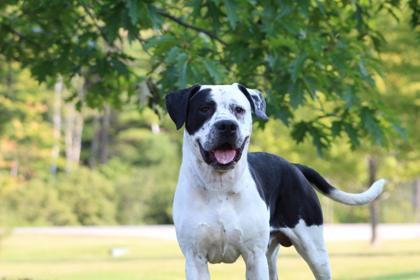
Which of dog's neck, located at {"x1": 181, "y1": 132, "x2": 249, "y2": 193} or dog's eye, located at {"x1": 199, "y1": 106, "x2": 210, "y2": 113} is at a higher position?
dog's eye, located at {"x1": 199, "y1": 106, "x2": 210, "y2": 113}

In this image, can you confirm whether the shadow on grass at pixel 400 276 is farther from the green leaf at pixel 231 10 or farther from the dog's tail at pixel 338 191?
the green leaf at pixel 231 10

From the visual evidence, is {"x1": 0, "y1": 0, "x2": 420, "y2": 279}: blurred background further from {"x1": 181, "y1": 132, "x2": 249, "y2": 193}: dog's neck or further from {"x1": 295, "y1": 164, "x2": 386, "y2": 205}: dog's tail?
{"x1": 181, "y1": 132, "x2": 249, "y2": 193}: dog's neck

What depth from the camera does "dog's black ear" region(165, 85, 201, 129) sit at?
5.30m

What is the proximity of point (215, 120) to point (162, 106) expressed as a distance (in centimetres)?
427

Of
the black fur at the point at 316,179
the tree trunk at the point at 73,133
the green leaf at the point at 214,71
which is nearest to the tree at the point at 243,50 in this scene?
the green leaf at the point at 214,71

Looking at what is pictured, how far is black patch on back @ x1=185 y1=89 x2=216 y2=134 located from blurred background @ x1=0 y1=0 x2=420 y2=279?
1.94 metres

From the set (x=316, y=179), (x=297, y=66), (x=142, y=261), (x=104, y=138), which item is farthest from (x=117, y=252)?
(x=104, y=138)

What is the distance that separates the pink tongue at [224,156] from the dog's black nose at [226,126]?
175mm

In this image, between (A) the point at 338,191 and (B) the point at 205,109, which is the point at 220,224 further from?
(A) the point at 338,191

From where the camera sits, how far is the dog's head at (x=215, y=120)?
504cm

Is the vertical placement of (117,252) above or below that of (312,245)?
below

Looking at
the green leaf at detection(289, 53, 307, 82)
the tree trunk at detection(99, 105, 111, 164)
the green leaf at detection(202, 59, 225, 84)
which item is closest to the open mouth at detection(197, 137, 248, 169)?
the green leaf at detection(202, 59, 225, 84)

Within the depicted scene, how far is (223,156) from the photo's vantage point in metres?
5.15

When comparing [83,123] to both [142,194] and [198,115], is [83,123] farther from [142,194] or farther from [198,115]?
[198,115]
